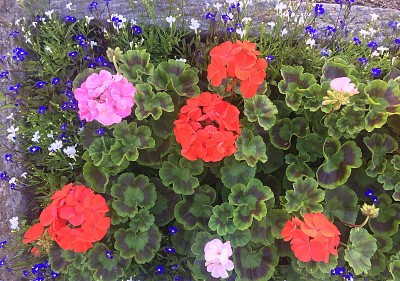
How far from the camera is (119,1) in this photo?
2559mm

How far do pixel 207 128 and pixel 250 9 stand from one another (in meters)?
1.05

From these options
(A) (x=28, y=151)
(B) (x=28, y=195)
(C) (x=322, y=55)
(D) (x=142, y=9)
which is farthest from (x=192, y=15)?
(B) (x=28, y=195)

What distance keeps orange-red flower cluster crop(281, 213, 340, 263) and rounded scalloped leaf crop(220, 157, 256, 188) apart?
307 mm

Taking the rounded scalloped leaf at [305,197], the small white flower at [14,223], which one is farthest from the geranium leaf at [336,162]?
the small white flower at [14,223]

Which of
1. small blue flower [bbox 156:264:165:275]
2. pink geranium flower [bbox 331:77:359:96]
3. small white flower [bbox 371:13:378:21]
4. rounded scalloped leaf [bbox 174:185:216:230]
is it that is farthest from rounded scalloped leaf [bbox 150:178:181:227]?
small white flower [bbox 371:13:378:21]

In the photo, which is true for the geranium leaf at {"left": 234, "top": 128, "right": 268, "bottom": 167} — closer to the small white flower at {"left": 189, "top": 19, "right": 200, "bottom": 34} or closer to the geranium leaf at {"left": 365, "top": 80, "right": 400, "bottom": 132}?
the geranium leaf at {"left": 365, "top": 80, "right": 400, "bottom": 132}

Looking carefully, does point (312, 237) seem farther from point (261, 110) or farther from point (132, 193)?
point (132, 193)

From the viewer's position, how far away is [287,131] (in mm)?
2088

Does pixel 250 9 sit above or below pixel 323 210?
above

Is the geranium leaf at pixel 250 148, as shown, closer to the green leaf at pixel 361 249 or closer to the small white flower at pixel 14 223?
the green leaf at pixel 361 249

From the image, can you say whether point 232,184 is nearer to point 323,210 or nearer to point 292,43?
point 323,210

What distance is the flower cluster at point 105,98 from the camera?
1.75 m

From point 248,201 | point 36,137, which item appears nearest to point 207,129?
point 248,201

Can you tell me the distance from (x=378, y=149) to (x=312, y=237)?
0.56m
